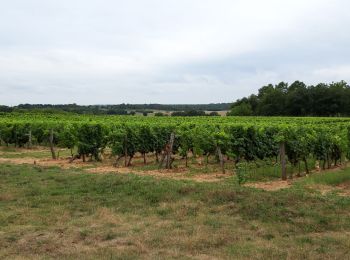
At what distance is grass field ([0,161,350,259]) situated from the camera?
595 cm

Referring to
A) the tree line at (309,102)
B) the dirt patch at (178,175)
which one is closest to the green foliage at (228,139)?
the dirt patch at (178,175)

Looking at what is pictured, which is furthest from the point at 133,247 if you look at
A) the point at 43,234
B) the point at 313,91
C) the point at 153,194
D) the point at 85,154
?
the point at 313,91

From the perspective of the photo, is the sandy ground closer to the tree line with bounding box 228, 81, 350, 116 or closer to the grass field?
the grass field

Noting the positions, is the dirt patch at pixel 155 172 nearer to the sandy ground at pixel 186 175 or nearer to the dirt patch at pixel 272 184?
the sandy ground at pixel 186 175

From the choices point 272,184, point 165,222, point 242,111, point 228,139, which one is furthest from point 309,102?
point 165,222

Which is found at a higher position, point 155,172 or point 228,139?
point 228,139

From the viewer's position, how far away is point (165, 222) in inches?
294

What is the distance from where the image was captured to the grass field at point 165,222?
5.95m

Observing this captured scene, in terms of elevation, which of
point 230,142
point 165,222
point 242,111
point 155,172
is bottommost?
point 155,172

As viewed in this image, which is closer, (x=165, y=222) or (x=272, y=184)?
(x=165, y=222)

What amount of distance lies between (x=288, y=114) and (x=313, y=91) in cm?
521

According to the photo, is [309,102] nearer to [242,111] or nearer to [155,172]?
[242,111]

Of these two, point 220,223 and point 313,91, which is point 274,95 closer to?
point 313,91

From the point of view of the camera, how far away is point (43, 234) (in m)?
6.77
